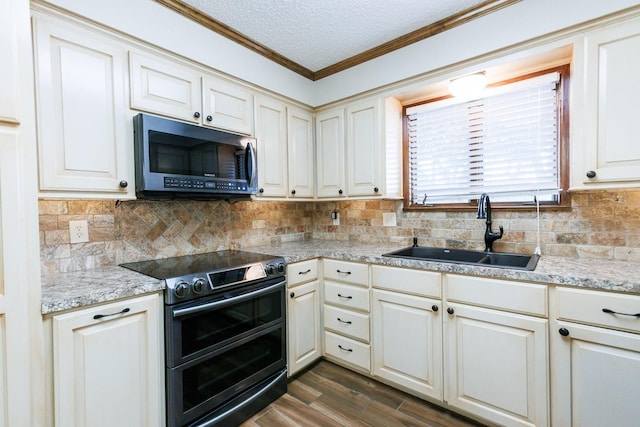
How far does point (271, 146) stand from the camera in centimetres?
243

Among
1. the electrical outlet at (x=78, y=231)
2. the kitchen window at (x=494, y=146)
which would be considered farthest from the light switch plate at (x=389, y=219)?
the electrical outlet at (x=78, y=231)

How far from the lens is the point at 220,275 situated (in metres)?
1.63

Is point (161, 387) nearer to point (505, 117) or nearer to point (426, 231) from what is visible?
point (426, 231)

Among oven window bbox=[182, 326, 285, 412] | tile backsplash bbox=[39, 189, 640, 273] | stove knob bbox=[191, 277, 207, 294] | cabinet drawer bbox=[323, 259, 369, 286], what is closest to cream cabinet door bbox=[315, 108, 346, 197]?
tile backsplash bbox=[39, 189, 640, 273]

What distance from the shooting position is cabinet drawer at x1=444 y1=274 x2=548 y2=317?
1492 millimetres

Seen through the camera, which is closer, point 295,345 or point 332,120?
point 295,345

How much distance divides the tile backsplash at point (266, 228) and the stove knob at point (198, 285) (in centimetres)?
68

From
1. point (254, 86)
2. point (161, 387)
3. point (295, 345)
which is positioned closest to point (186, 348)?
point (161, 387)

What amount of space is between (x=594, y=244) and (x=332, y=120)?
2066mm

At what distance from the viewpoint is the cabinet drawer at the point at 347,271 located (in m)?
2.12

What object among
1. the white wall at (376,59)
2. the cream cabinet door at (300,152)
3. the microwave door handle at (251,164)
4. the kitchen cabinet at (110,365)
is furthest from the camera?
the cream cabinet door at (300,152)

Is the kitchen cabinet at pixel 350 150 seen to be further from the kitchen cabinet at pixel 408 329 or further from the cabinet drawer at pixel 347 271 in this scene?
the kitchen cabinet at pixel 408 329

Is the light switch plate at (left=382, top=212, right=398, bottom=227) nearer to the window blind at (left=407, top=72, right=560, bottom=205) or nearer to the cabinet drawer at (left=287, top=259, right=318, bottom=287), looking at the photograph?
the window blind at (left=407, top=72, right=560, bottom=205)

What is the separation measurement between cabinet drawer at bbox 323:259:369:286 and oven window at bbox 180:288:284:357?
45 cm
